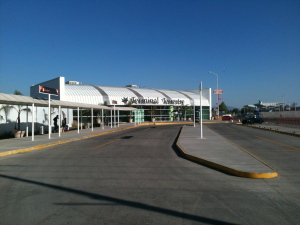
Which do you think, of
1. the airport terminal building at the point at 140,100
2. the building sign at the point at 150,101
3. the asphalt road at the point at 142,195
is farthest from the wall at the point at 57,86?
the asphalt road at the point at 142,195

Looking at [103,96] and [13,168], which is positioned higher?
[103,96]

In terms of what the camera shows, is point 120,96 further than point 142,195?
Yes

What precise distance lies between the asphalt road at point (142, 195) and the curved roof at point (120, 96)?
3889 cm

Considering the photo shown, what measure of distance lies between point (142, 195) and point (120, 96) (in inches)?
2049

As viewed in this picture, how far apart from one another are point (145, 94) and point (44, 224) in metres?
58.5

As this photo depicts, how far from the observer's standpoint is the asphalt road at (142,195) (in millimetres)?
4992

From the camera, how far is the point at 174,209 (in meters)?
5.38

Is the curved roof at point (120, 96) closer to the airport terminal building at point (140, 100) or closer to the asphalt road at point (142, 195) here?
the airport terminal building at point (140, 100)

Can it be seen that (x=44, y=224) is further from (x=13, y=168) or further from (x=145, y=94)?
(x=145, y=94)

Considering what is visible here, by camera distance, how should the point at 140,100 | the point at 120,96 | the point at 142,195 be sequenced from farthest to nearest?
the point at 140,100
the point at 120,96
the point at 142,195

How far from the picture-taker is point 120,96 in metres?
57.8

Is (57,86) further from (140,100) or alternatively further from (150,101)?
(150,101)

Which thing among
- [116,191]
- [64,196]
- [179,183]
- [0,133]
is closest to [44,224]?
[64,196]

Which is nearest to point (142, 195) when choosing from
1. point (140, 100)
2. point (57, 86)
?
point (57, 86)
